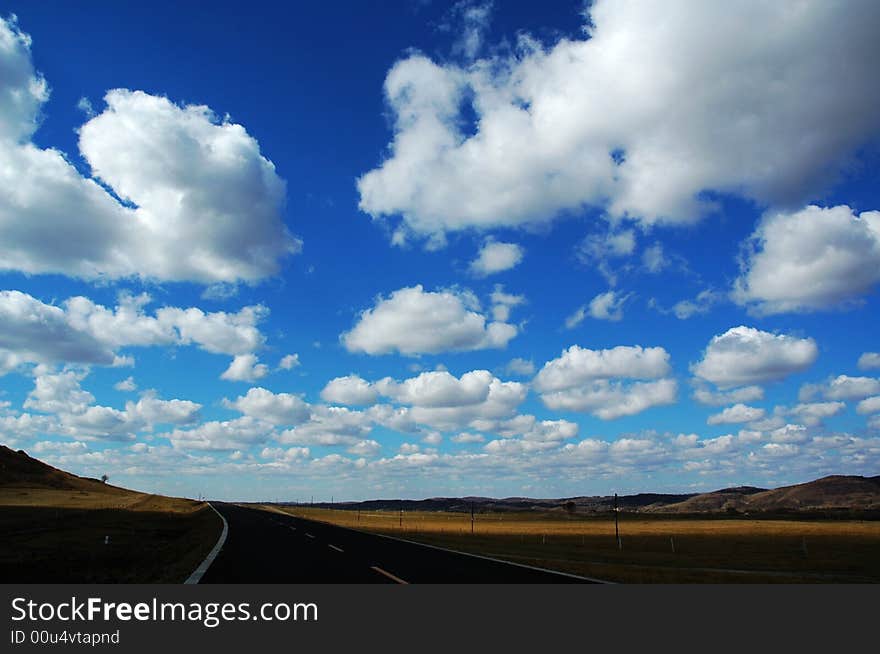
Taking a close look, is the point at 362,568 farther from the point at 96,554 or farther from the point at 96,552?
the point at 96,552

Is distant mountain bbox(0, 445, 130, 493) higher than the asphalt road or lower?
higher

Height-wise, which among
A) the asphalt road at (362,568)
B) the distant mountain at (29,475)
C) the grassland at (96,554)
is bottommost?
the grassland at (96,554)

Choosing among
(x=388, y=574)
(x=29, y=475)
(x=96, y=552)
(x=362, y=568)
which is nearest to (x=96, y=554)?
(x=96, y=552)

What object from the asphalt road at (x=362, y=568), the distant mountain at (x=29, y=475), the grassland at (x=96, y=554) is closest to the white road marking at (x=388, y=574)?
the asphalt road at (x=362, y=568)

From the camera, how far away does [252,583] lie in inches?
518

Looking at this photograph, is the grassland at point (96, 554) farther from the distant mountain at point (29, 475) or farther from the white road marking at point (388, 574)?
the distant mountain at point (29, 475)

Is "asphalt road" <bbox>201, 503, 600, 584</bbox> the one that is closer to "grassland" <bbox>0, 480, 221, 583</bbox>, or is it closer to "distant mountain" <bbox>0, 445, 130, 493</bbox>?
"grassland" <bbox>0, 480, 221, 583</bbox>

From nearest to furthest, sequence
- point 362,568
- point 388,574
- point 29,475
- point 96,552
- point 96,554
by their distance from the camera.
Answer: point 388,574 → point 362,568 → point 96,554 → point 96,552 → point 29,475

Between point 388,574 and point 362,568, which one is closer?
point 388,574

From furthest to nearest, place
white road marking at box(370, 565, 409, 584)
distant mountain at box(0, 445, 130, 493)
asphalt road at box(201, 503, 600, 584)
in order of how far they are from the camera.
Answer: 1. distant mountain at box(0, 445, 130, 493)
2. asphalt road at box(201, 503, 600, 584)
3. white road marking at box(370, 565, 409, 584)

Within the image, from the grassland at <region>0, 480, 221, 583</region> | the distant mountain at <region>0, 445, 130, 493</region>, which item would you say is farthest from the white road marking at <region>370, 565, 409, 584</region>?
the distant mountain at <region>0, 445, 130, 493</region>

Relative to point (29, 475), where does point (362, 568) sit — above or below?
below
